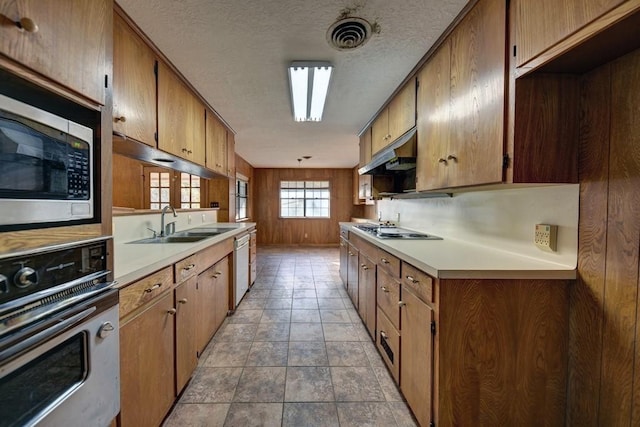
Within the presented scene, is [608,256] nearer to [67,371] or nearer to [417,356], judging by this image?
[417,356]

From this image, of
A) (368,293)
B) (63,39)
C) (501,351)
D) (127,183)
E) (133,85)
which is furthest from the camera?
(127,183)

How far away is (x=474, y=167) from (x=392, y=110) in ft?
4.73

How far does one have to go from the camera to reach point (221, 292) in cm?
247

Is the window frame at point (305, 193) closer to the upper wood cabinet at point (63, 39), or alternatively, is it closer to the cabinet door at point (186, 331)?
the cabinet door at point (186, 331)

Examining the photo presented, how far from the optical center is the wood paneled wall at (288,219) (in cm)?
768

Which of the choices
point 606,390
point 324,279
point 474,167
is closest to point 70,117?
point 474,167

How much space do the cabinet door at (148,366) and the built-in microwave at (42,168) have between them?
562mm

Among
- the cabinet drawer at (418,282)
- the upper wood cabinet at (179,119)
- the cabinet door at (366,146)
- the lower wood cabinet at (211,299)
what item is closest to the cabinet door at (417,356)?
the cabinet drawer at (418,282)

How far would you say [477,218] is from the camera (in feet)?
6.13

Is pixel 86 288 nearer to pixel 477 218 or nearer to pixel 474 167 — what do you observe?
pixel 474 167

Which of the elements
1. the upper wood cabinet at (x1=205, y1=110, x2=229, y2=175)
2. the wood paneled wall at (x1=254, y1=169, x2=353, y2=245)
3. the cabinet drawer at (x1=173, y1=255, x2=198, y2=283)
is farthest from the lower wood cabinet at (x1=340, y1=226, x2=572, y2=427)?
the wood paneled wall at (x1=254, y1=169, x2=353, y2=245)

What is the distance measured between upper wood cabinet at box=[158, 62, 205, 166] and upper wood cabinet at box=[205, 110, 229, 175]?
0.19 m

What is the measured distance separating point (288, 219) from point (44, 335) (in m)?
7.09

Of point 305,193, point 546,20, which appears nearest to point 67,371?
point 546,20
